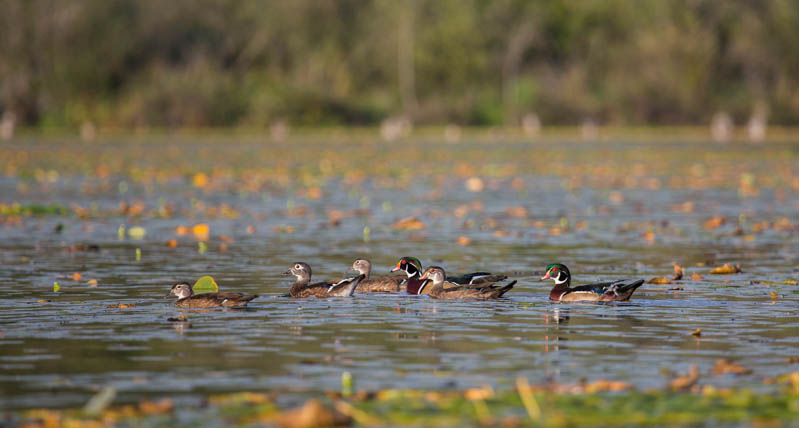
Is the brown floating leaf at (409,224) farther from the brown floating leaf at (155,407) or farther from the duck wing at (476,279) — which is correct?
the brown floating leaf at (155,407)

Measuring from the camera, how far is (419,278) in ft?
51.3

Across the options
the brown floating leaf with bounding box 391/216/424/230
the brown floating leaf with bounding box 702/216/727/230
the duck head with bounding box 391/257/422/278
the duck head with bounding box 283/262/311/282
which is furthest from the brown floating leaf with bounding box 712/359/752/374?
the brown floating leaf with bounding box 391/216/424/230

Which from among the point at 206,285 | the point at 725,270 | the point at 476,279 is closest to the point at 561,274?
the point at 476,279

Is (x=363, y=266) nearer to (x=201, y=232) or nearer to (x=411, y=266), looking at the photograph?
(x=411, y=266)

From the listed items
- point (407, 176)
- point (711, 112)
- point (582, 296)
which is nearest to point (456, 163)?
point (407, 176)

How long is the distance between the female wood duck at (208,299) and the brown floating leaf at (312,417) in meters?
5.70

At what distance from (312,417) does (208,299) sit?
19.8 feet

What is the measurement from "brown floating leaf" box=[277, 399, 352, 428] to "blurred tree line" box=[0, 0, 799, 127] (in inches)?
3256

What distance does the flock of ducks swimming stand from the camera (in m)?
14.2

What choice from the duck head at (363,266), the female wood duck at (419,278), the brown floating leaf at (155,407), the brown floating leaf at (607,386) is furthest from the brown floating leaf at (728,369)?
the duck head at (363,266)

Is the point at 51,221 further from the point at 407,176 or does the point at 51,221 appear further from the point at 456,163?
the point at 456,163

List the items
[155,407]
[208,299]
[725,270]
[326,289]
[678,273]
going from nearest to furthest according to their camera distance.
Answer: [155,407] → [208,299] → [326,289] → [678,273] → [725,270]

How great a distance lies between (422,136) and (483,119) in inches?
458

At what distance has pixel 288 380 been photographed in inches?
394
